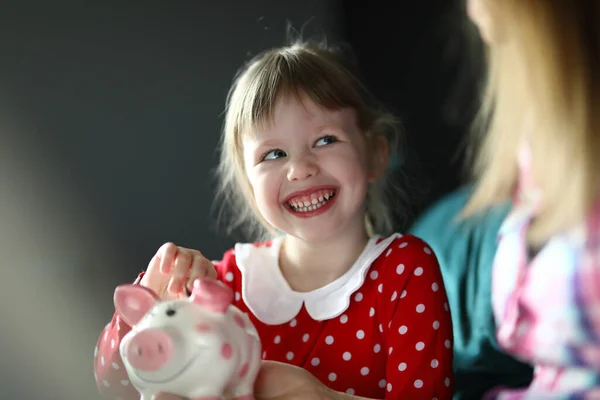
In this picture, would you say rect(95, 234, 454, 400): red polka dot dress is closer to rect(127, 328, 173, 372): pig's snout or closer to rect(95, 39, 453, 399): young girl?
rect(95, 39, 453, 399): young girl

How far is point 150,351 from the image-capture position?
64 centimetres

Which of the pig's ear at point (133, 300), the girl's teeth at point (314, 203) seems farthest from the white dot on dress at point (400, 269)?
the pig's ear at point (133, 300)

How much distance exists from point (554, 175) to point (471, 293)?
0.51 m

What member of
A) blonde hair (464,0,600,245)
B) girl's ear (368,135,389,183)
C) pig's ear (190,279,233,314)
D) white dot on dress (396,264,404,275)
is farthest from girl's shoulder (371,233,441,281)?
pig's ear (190,279,233,314)

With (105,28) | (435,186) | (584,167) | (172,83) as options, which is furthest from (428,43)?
(584,167)

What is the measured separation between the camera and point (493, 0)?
2.43ft

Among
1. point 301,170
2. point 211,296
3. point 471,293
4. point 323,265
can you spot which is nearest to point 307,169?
point 301,170

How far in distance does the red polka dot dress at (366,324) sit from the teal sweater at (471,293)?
0.14 m

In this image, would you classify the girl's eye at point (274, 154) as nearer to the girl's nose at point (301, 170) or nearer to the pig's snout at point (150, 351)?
the girl's nose at point (301, 170)

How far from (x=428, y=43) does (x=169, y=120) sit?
52 centimetres

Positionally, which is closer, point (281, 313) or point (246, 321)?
point (246, 321)

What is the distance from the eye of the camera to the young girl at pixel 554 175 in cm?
66

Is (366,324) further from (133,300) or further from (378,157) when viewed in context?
(133,300)

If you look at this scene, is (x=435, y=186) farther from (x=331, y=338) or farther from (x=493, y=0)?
(x=493, y=0)
